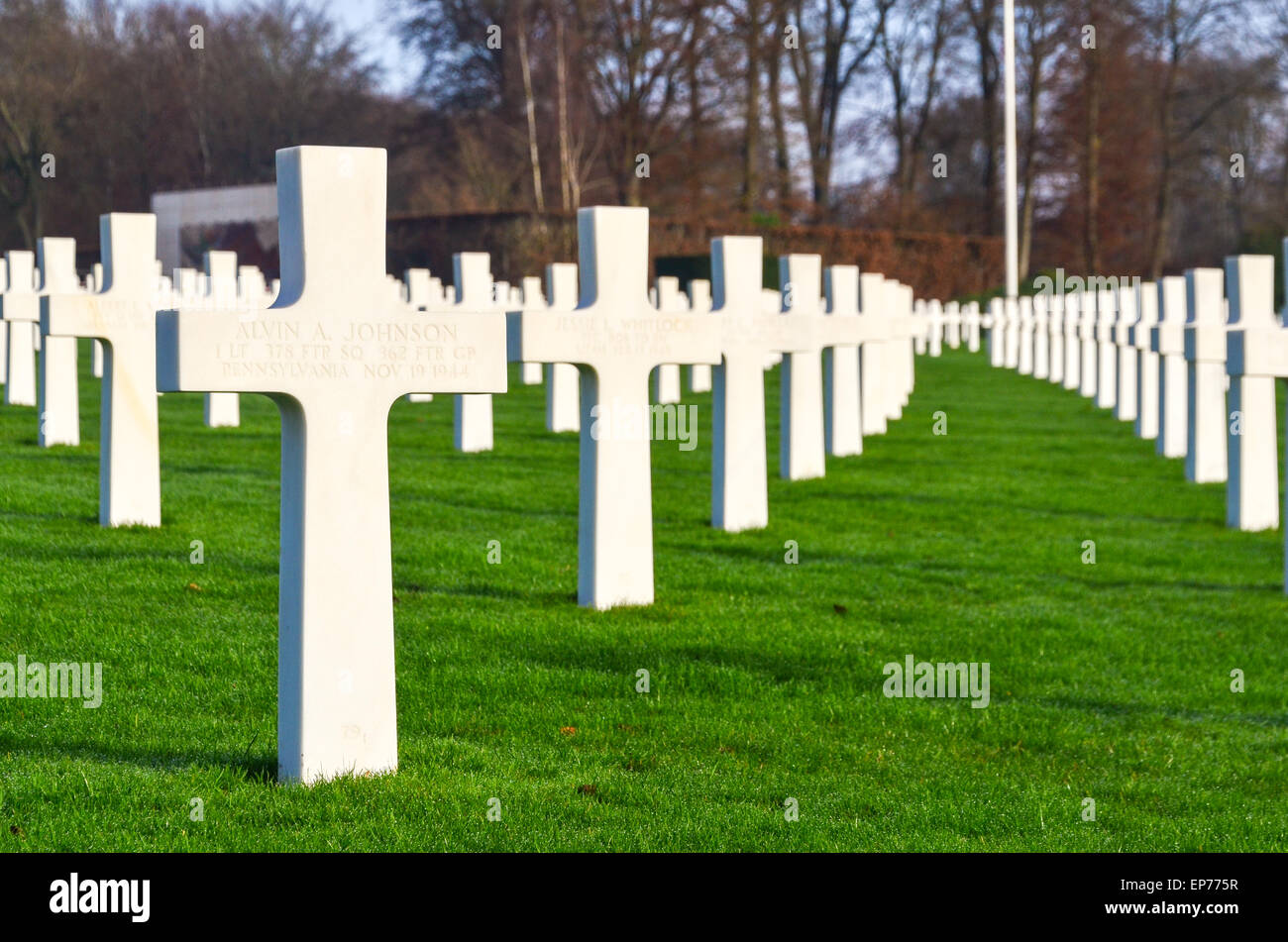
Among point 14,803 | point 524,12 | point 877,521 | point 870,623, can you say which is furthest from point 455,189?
point 14,803

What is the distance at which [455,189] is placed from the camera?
3553cm

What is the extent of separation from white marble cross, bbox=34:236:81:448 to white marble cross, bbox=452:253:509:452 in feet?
8.26

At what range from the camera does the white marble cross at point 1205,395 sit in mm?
10484

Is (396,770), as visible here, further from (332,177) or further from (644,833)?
(332,177)

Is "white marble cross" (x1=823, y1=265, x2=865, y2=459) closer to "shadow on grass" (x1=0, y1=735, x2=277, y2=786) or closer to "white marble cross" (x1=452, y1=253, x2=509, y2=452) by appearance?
"white marble cross" (x1=452, y1=253, x2=509, y2=452)

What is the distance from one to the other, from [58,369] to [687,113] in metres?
25.7

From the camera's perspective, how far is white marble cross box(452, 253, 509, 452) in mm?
11180

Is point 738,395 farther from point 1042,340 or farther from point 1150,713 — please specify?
point 1042,340

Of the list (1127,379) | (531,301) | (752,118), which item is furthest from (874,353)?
(752,118)

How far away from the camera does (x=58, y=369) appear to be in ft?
32.3

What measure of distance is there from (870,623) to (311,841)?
3.25 m

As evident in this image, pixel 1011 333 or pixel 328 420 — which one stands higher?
pixel 1011 333

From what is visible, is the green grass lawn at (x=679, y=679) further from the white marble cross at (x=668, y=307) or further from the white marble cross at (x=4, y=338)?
the white marble cross at (x=668, y=307)

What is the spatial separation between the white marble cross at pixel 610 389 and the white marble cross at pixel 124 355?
2.15 meters
